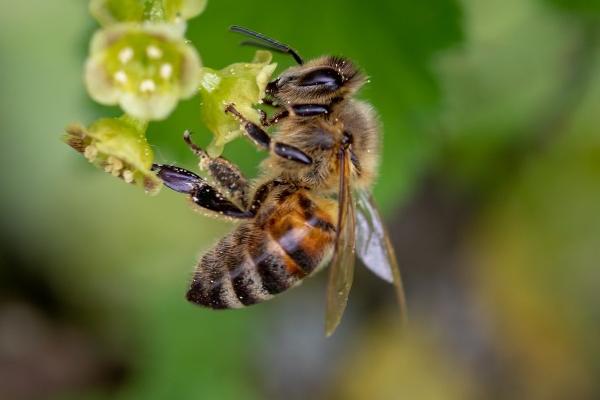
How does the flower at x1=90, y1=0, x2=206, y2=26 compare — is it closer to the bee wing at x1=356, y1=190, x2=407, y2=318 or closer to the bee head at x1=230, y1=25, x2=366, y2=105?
the bee head at x1=230, y1=25, x2=366, y2=105

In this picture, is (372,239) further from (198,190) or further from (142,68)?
(142,68)

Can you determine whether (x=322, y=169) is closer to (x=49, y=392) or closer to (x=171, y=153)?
(x=171, y=153)

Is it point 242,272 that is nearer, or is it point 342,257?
point 342,257

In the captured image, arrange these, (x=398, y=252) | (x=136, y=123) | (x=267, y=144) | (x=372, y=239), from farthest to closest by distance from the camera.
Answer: (x=398, y=252), (x=372, y=239), (x=267, y=144), (x=136, y=123)

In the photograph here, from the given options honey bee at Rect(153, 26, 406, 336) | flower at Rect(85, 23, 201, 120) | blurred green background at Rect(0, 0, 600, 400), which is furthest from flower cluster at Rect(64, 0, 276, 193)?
blurred green background at Rect(0, 0, 600, 400)

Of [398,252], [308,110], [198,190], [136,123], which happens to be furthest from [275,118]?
[398,252]

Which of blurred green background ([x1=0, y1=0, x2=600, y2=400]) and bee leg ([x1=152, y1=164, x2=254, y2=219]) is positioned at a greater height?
blurred green background ([x1=0, y1=0, x2=600, y2=400])

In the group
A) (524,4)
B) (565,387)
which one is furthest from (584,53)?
(565,387)
